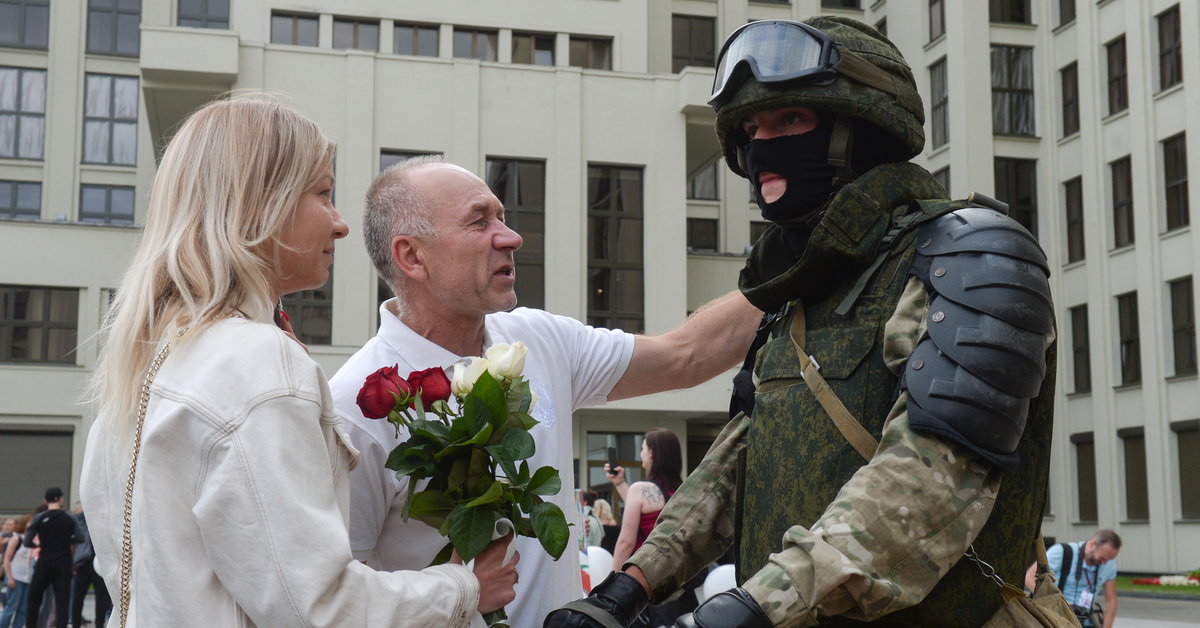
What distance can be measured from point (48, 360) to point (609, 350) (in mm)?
31012

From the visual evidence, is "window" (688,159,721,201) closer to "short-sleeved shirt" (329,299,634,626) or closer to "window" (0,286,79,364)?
"window" (0,286,79,364)

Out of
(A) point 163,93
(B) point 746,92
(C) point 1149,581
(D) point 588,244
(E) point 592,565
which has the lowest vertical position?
(C) point 1149,581

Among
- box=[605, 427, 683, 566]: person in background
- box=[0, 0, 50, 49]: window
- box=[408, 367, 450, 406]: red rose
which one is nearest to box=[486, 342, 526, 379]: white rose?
box=[408, 367, 450, 406]: red rose

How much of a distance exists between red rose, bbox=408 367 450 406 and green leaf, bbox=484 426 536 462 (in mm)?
163

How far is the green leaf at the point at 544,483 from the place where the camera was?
9.70 feet

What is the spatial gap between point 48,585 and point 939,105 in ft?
99.5

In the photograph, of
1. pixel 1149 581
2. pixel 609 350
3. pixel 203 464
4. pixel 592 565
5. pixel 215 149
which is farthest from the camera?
pixel 1149 581

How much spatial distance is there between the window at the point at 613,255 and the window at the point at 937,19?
12701 millimetres

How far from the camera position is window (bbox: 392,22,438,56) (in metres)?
31.9

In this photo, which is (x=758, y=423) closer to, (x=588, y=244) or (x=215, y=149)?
(x=215, y=149)

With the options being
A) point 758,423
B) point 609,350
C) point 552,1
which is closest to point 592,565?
point 609,350

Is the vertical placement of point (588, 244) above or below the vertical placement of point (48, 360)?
above

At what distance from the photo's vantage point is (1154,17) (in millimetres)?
30781

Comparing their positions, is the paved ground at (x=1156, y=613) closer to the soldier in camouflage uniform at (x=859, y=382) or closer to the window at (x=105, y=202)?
the soldier in camouflage uniform at (x=859, y=382)
